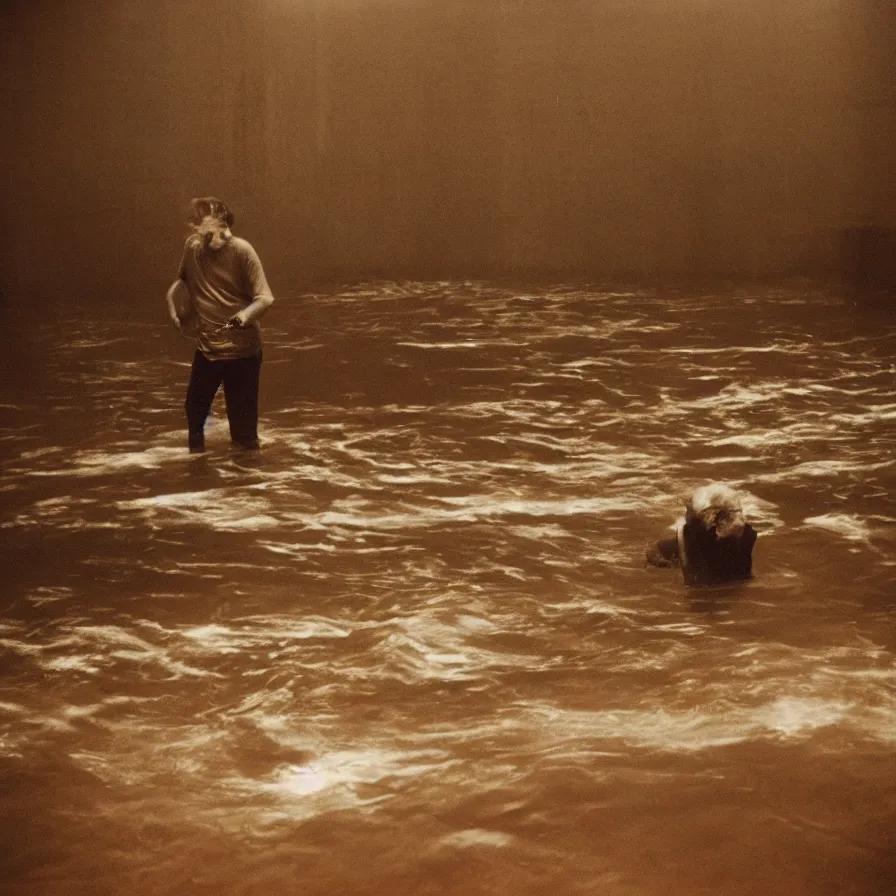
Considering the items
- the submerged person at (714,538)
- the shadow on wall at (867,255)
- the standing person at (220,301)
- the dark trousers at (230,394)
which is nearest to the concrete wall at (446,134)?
the shadow on wall at (867,255)

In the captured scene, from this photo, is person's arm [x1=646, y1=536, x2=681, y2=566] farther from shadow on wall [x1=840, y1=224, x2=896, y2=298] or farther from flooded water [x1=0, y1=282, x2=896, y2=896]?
shadow on wall [x1=840, y1=224, x2=896, y2=298]

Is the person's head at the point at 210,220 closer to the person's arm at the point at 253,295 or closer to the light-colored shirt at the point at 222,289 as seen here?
the light-colored shirt at the point at 222,289

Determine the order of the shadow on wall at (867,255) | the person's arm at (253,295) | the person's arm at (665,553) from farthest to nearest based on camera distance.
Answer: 1. the shadow on wall at (867,255)
2. the person's arm at (253,295)
3. the person's arm at (665,553)

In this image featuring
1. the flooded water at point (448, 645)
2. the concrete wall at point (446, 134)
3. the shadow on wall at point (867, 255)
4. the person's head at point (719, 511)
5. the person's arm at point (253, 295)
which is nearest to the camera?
the flooded water at point (448, 645)

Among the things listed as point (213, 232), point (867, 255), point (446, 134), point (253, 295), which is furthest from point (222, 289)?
point (867, 255)

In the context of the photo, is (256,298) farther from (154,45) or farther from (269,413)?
(154,45)

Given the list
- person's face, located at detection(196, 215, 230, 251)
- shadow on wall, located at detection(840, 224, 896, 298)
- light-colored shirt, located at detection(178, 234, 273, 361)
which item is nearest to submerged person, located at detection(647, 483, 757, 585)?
light-colored shirt, located at detection(178, 234, 273, 361)

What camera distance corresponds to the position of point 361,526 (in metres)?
6.97

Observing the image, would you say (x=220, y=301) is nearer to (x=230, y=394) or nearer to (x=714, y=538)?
(x=230, y=394)

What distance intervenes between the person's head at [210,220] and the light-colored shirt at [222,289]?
4 cm

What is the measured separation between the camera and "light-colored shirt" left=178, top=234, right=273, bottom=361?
25.6ft

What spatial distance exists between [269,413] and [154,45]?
7.62 metres

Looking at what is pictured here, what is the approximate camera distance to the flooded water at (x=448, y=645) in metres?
3.99

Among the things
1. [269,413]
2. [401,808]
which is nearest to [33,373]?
[269,413]
